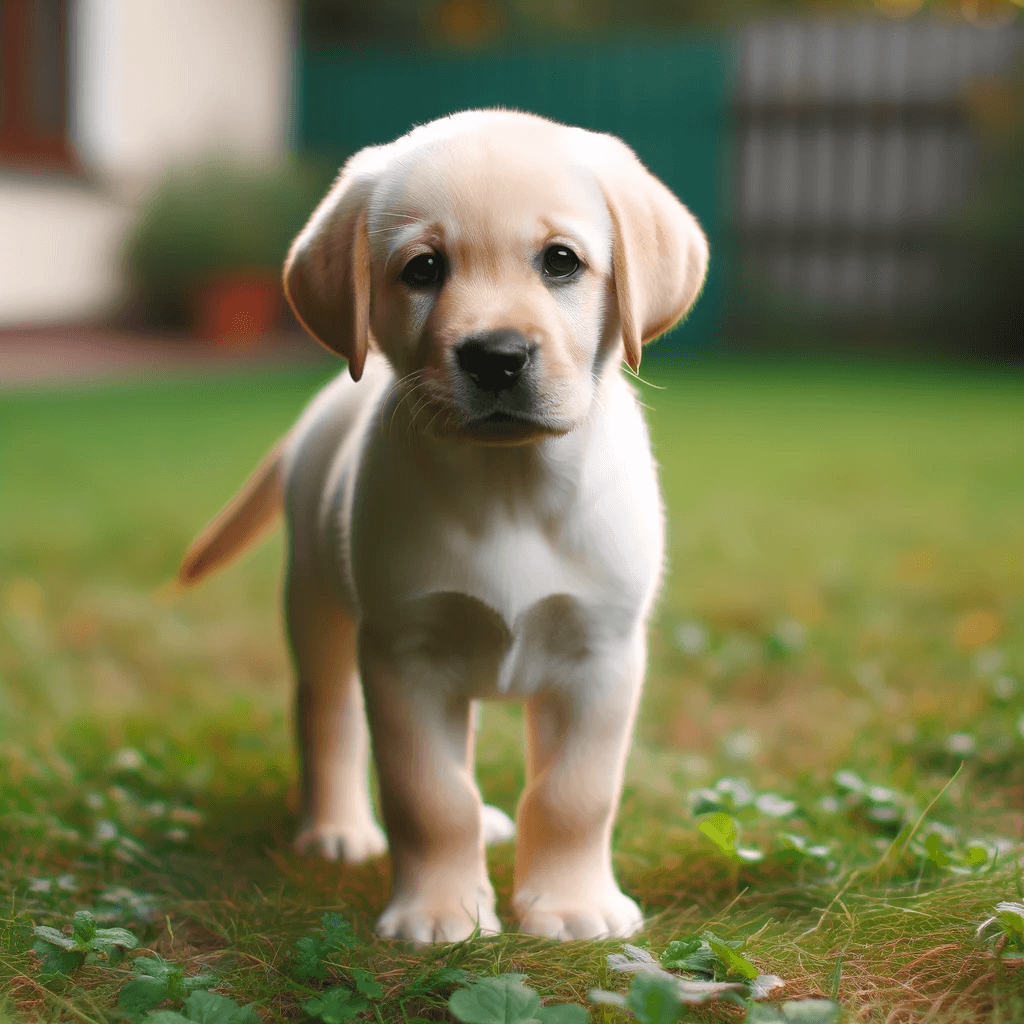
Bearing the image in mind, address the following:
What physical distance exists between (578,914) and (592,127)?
33.8 ft

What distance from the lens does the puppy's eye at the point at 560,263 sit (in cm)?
172

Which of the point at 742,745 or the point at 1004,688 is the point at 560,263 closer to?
the point at 742,745

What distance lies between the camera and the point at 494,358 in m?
1.63

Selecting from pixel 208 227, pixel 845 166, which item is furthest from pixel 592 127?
pixel 208 227

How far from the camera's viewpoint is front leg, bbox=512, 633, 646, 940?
194 centimetres

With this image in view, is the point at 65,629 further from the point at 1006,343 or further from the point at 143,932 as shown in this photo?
the point at 1006,343

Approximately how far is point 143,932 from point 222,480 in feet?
12.9

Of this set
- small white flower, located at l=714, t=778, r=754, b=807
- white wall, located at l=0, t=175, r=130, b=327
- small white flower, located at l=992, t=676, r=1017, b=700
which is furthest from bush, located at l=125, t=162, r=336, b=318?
small white flower, located at l=714, t=778, r=754, b=807

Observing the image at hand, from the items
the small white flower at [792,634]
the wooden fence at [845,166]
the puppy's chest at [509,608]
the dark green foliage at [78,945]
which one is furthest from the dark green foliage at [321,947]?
the wooden fence at [845,166]

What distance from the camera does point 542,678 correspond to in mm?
1933

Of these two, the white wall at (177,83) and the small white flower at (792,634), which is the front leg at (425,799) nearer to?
the small white flower at (792,634)

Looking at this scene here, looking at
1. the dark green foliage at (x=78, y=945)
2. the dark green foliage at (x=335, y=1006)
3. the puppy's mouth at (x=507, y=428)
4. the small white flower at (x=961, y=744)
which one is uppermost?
the puppy's mouth at (x=507, y=428)

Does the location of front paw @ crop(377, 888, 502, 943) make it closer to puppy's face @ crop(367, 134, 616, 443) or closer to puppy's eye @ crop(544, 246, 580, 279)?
puppy's face @ crop(367, 134, 616, 443)

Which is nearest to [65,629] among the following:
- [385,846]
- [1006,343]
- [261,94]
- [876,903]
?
[385,846]
